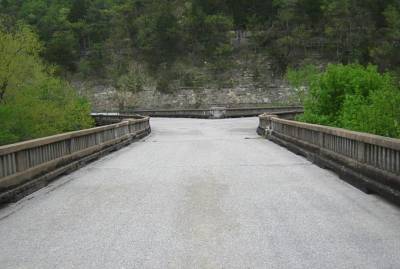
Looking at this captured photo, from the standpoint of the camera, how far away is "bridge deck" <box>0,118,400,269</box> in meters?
5.27

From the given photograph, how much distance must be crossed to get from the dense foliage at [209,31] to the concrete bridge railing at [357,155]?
2018 inches

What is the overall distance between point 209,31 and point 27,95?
5021cm

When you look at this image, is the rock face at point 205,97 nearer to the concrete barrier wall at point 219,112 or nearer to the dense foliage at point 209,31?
the dense foliage at point 209,31

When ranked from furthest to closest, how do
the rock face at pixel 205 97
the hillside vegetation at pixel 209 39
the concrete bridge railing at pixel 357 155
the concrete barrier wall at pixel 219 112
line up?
the hillside vegetation at pixel 209 39
the rock face at pixel 205 97
the concrete barrier wall at pixel 219 112
the concrete bridge railing at pixel 357 155

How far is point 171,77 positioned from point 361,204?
225 feet

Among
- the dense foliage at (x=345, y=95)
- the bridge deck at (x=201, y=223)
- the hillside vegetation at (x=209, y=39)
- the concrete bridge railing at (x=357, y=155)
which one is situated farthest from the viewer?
the hillside vegetation at (x=209, y=39)

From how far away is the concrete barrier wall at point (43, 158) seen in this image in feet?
27.9

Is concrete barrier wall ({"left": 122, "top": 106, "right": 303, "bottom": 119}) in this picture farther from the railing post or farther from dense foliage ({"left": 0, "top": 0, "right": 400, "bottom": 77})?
the railing post

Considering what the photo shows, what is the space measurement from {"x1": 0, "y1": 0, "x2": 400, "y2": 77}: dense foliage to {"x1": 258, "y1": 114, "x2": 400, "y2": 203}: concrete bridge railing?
51245mm

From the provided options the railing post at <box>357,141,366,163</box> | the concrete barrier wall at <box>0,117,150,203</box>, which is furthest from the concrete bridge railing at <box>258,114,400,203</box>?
the concrete barrier wall at <box>0,117,150,203</box>

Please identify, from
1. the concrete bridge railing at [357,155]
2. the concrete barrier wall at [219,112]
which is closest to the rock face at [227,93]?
the concrete barrier wall at [219,112]

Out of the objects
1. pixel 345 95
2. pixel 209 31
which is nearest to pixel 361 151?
pixel 345 95

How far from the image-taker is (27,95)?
3206 cm

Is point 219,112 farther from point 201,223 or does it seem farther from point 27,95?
point 201,223
